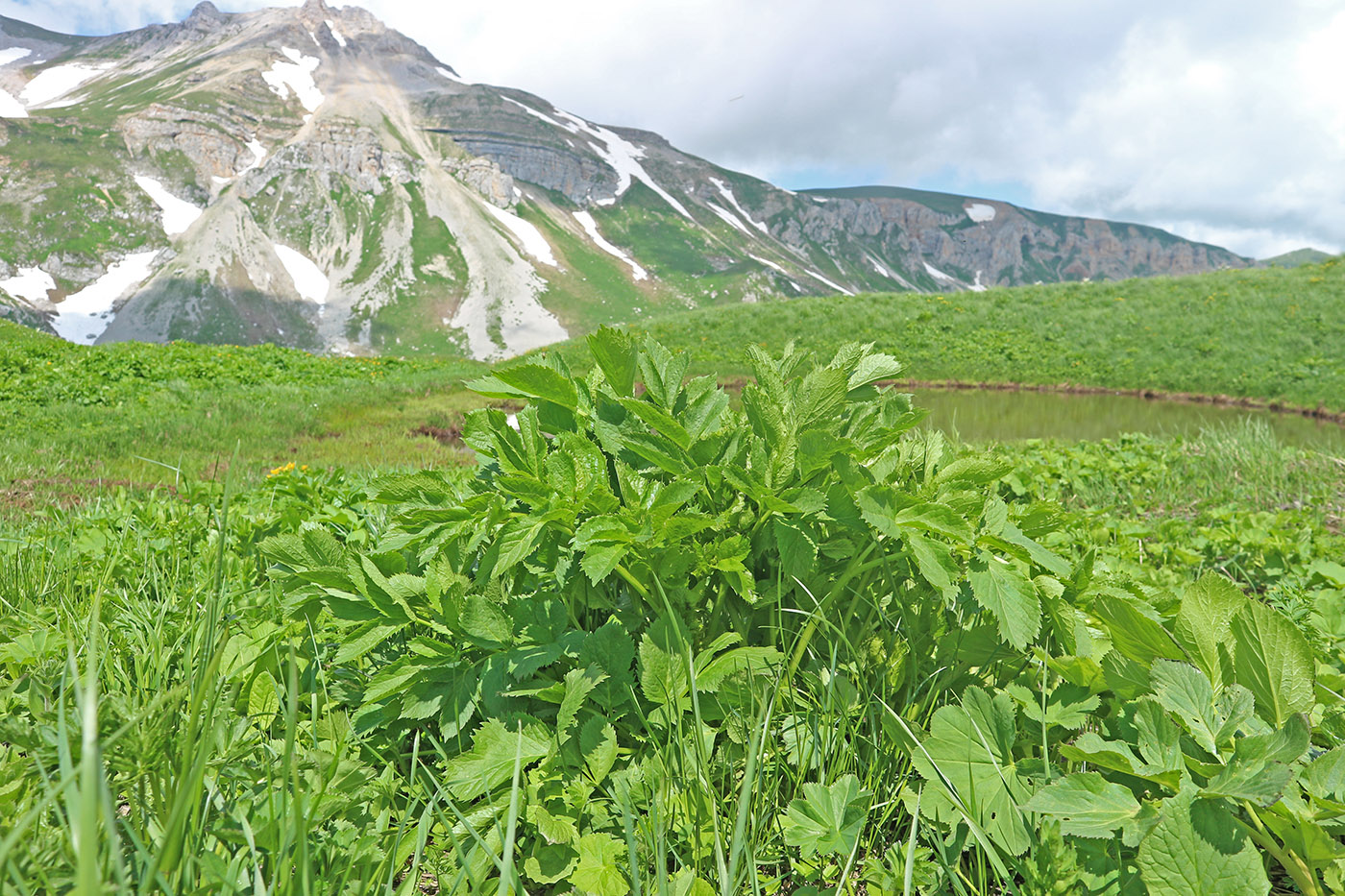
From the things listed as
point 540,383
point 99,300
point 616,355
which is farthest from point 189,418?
point 99,300

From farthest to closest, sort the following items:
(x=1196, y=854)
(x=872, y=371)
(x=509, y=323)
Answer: (x=509, y=323) → (x=872, y=371) → (x=1196, y=854)

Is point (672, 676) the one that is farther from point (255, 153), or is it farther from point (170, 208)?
point (255, 153)

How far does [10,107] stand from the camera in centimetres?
16212

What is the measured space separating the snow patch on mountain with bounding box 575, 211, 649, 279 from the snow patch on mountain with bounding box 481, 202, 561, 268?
672 inches

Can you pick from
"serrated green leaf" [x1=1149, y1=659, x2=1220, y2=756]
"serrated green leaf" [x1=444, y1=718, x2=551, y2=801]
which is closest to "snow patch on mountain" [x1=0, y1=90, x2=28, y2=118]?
"serrated green leaf" [x1=444, y1=718, x2=551, y2=801]

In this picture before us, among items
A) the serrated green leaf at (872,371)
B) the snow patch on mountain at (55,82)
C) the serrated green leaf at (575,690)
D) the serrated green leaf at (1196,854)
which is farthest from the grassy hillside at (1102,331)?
the snow patch on mountain at (55,82)

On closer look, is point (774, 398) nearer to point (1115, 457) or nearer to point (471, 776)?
point (471, 776)

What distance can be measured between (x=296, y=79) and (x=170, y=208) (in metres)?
65.6

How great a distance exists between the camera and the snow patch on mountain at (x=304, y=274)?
133250 millimetres

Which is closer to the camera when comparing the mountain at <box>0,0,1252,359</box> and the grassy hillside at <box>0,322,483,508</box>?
the grassy hillside at <box>0,322,483,508</box>

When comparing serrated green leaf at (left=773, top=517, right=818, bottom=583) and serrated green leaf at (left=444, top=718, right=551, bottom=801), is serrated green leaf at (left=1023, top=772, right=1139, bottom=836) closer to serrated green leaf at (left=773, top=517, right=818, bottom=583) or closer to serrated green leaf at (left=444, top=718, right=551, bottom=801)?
serrated green leaf at (left=773, top=517, right=818, bottom=583)

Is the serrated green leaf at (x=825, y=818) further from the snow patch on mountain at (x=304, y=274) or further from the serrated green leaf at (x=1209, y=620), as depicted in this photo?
the snow patch on mountain at (x=304, y=274)

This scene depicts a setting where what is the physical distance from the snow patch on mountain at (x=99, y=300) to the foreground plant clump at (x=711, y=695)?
487 ft

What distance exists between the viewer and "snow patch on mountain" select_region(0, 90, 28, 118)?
512 feet
